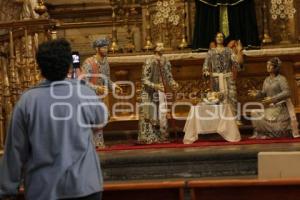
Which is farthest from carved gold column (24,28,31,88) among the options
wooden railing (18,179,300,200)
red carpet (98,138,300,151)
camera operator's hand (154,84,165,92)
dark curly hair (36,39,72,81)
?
dark curly hair (36,39,72,81)

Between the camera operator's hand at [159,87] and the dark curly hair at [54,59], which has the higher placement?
the dark curly hair at [54,59]

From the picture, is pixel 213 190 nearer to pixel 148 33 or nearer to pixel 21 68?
pixel 21 68

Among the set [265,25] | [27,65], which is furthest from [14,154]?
[265,25]

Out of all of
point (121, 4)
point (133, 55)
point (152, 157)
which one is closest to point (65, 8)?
point (121, 4)

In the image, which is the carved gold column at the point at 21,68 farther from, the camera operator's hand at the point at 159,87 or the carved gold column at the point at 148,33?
the carved gold column at the point at 148,33

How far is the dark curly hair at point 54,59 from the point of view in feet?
13.3

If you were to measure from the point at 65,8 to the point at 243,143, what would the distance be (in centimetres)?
707

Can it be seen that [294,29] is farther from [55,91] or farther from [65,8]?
[55,91]

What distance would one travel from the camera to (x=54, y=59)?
4.05 meters

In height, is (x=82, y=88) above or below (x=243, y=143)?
above

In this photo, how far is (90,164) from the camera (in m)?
4.00

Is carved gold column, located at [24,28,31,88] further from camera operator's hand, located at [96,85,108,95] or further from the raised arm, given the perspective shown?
the raised arm

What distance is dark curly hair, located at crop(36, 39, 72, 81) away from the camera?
4.04m

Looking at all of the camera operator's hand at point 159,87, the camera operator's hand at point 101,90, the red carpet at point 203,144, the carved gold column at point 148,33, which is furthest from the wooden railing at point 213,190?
the carved gold column at point 148,33
